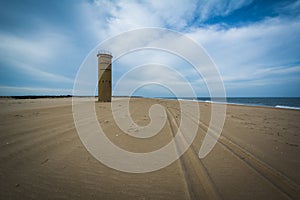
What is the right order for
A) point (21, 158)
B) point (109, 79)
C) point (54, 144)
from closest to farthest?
1. point (21, 158)
2. point (54, 144)
3. point (109, 79)

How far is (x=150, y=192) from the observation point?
2211mm

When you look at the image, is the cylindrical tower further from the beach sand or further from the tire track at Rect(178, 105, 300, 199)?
the tire track at Rect(178, 105, 300, 199)

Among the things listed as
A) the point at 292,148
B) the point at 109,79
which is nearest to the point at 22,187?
the point at 292,148

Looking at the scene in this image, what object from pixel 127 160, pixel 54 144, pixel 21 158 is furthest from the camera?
pixel 54 144

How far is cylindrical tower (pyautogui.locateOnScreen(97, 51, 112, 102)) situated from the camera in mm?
22109

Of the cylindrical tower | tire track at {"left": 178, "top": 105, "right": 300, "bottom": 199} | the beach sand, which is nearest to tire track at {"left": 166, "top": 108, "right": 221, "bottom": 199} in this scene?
the beach sand

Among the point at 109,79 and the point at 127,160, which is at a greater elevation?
the point at 109,79

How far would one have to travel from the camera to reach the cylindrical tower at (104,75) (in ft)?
72.5

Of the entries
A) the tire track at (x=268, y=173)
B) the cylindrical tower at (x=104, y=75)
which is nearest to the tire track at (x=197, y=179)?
the tire track at (x=268, y=173)

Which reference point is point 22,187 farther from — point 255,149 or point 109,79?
point 109,79

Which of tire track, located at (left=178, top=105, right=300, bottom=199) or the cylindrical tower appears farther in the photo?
the cylindrical tower

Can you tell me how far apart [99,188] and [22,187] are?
118 cm

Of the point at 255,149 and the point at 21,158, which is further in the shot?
the point at 255,149

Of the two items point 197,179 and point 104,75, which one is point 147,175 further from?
point 104,75
